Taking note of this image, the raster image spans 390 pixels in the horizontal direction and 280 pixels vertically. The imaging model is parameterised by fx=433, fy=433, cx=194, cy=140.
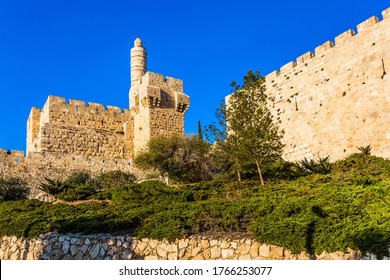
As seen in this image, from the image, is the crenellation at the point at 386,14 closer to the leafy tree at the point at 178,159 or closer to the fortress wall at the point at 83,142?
the leafy tree at the point at 178,159

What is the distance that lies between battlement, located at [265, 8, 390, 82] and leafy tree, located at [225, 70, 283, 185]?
349 cm

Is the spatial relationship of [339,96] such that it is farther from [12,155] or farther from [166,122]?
[12,155]

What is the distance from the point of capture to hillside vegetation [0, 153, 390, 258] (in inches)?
228

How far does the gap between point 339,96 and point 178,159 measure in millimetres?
7523

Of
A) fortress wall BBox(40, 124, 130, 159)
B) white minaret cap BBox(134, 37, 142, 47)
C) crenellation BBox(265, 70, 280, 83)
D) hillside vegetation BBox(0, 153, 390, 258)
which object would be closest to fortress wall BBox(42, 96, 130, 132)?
fortress wall BBox(40, 124, 130, 159)

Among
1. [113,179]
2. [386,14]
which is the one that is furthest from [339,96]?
[113,179]

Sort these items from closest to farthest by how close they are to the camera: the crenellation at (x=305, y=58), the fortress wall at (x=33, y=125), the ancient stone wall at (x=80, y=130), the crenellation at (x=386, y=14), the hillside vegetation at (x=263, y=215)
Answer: the hillside vegetation at (x=263, y=215), the crenellation at (x=386, y=14), the crenellation at (x=305, y=58), the ancient stone wall at (x=80, y=130), the fortress wall at (x=33, y=125)

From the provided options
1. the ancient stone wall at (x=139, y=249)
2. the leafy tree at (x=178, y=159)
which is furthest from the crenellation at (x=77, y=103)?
the ancient stone wall at (x=139, y=249)

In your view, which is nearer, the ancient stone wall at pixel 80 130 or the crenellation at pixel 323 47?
the crenellation at pixel 323 47

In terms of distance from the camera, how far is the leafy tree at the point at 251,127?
1270 cm
